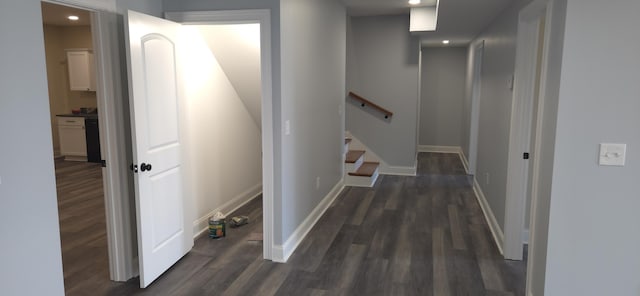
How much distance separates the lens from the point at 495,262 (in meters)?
3.43

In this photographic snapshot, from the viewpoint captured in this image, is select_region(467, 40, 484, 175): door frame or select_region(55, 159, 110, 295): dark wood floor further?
select_region(467, 40, 484, 175): door frame

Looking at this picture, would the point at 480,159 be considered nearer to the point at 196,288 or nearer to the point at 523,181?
the point at 523,181

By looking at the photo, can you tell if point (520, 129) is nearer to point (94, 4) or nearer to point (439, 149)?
point (94, 4)

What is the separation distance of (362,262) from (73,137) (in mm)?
6500

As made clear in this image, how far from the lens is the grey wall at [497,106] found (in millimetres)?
3632

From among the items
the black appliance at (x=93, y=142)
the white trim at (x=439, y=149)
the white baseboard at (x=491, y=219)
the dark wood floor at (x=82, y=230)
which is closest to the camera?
the dark wood floor at (x=82, y=230)

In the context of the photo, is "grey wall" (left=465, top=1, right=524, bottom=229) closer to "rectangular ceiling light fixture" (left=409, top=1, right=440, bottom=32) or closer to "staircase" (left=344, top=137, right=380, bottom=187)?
"rectangular ceiling light fixture" (left=409, top=1, right=440, bottom=32)

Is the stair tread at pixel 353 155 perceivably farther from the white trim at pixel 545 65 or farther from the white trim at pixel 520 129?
the white trim at pixel 545 65

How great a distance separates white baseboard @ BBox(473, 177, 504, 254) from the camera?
12.3 ft

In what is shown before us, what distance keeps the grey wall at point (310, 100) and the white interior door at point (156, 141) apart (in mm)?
797

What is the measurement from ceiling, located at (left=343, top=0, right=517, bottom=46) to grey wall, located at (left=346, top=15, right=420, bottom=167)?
0.27 meters

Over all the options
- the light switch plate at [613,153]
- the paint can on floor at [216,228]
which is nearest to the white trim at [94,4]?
the paint can on floor at [216,228]

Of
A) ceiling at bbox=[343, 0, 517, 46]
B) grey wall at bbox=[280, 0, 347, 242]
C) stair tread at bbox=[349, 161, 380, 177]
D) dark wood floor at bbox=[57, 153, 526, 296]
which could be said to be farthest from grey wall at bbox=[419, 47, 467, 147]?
dark wood floor at bbox=[57, 153, 526, 296]

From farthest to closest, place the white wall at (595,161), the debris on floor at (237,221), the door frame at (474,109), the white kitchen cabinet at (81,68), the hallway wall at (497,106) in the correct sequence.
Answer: the white kitchen cabinet at (81,68) → the door frame at (474,109) → the debris on floor at (237,221) → the hallway wall at (497,106) → the white wall at (595,161)
